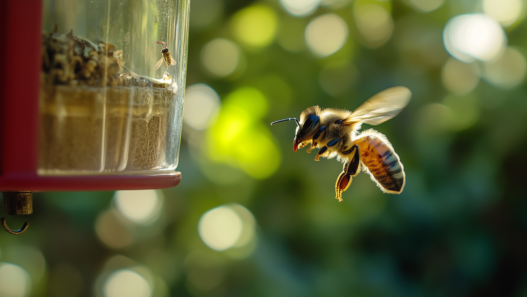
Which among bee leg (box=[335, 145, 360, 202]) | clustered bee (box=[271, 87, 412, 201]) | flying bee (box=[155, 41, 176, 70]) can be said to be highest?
flying bee (box=[155, 41, 176, 70])

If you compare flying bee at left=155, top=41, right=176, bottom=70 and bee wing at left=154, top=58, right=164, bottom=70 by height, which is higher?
flying bee at left=155, top=41, right=176, bottom=70

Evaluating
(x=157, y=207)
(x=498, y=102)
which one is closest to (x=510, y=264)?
(x=498, y=102)

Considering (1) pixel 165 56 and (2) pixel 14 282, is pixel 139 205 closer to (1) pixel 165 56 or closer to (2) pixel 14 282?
(2) pixel 14 282

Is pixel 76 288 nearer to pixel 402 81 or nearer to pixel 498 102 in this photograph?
pixel 402 81

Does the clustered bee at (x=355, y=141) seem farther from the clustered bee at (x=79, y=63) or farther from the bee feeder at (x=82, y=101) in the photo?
the clustered bee at (x=79, y=63)

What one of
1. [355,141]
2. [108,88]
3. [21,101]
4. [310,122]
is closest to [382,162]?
[355,141]

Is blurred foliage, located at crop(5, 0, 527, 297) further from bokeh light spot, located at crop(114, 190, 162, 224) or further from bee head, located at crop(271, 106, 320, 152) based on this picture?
bee head, located at crop(271, 106, 320, 152)

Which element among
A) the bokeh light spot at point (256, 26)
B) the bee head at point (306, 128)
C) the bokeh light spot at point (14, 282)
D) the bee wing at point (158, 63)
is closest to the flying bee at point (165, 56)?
the bee wing at point (158, 63)

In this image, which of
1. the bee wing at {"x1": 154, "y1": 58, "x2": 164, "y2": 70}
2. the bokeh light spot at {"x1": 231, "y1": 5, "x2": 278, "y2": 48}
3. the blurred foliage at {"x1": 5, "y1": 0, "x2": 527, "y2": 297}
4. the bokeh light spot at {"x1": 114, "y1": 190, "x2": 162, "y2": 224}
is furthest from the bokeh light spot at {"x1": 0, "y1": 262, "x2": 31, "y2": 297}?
the bee wing at {"x1": 154, "y1": 58, "x2": 164, "y2": 70}
